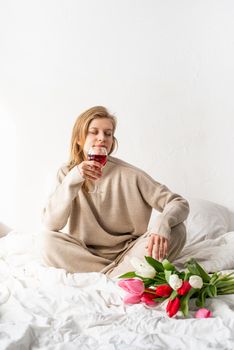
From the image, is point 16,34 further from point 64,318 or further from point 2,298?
point 64,318

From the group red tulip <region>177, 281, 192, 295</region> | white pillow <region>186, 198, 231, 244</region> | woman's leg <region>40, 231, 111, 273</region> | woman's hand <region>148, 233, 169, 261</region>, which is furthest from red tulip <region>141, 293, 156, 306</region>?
white pillow <region>186, 198, 231, 244</region>

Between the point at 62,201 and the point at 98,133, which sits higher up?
the point at 98,133

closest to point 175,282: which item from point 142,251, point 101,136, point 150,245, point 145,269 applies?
point 145,269

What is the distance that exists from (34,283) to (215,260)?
0.73m

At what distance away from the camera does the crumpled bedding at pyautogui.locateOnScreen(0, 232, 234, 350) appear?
133 cm

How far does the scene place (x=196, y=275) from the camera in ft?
5.69

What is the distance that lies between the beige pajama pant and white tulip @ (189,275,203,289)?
0.48m

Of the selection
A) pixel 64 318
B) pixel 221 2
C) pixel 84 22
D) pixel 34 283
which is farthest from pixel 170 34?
pixel 64 318

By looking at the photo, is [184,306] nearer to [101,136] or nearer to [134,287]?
[134,287]

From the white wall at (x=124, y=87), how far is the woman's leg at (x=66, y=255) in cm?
117

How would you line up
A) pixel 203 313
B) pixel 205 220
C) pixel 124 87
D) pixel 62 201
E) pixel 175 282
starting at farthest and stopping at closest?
pixel 124 87
pixel 205 220
pixel 62 201
pixel 175 282
pixel 203 313

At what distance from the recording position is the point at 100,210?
237 centimetres

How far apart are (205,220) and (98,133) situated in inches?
35.2

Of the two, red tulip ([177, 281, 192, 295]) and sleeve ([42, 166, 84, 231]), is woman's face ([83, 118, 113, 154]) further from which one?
red tulip ([177, 281, 192, 295])
